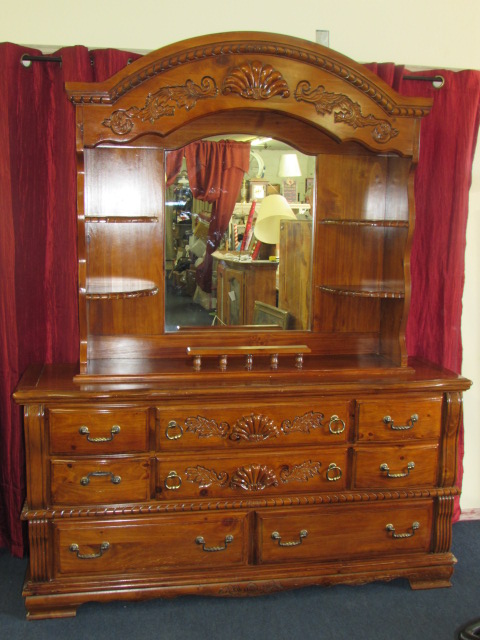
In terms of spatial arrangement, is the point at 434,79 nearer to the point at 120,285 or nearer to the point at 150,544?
the point at 120,285

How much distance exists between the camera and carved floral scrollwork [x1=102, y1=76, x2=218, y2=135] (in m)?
2.38

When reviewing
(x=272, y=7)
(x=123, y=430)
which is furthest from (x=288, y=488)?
(x=272, y=7)

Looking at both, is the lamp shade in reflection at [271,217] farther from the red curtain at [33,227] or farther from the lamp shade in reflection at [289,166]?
the red curtain at [33,227]

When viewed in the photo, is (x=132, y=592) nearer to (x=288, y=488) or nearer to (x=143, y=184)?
(x=288, y=488)

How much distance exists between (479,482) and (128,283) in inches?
78.5

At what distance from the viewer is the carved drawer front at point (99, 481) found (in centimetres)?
235

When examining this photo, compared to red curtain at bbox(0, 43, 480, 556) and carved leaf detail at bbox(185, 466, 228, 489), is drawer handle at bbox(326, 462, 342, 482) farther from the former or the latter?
red curtain at bbox(0, 43, 480, 556)

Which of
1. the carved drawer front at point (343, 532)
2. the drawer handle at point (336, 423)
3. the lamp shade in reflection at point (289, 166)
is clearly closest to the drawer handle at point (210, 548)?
the carved drawer front at point (343, 532)

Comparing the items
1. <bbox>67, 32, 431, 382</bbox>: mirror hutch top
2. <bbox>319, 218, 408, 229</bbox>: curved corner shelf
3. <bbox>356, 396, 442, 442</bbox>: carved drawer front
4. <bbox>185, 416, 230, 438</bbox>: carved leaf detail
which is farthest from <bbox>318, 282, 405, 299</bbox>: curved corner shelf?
<bbox>185, 416, 230, 438</bbox>: carved leaf detail

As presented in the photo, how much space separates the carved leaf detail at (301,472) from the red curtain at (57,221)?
Result: 2.75 feet

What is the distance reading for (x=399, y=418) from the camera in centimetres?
255

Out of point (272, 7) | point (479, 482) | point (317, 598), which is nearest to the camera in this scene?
point (317, 598)

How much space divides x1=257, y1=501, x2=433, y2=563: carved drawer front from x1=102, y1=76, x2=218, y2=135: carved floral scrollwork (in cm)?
154

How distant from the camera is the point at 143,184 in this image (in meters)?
2.66
